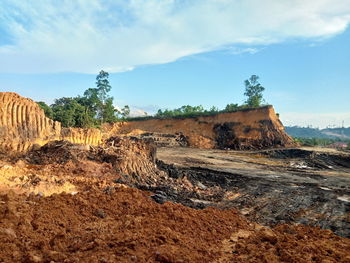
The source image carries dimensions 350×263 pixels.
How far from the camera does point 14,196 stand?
5.82m

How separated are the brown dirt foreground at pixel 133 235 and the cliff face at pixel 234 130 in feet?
84.9

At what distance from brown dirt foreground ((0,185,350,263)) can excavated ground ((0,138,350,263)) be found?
19 millimetres

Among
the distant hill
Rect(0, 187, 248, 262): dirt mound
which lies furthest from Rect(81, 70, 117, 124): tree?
the distant hill

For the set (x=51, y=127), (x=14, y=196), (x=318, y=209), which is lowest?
(x=318, y=209)

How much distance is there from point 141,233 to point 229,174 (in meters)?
10.9

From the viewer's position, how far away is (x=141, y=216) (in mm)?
6441

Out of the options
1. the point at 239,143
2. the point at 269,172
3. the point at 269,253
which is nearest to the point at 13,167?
the point at 269,253

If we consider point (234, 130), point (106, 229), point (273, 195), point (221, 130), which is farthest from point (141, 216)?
point (221, 130)

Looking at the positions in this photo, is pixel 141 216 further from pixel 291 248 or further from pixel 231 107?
pixel 231 107

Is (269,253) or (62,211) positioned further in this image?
(62,211)

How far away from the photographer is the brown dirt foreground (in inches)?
169

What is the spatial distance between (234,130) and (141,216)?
29222 mm

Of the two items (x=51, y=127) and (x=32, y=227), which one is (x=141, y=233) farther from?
(x=51, y=127)

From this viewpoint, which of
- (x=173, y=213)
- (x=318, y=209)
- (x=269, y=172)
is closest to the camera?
(x=173, y=213)
